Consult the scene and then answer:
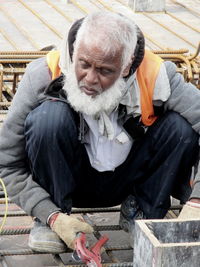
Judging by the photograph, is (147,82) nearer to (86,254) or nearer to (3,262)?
(86,254)

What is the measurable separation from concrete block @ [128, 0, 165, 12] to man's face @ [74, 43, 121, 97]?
12.0 feet

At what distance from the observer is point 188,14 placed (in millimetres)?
6574

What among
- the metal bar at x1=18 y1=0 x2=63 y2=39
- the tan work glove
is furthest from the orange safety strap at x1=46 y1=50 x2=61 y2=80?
the metal bar at x1=18 y1=0 x2=63 y2=39

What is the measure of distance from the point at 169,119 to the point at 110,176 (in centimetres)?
33

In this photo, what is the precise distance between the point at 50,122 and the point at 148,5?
3807mm

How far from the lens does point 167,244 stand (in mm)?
2373

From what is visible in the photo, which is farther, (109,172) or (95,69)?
(109,172)

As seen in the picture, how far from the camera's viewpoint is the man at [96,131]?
292 centimetres

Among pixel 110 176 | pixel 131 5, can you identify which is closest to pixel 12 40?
pixel 131 5

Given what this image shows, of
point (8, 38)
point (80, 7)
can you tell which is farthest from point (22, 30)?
point (80, 7)

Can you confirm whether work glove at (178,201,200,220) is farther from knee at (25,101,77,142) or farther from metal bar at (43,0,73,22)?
metal bar at (43,0,73,22)

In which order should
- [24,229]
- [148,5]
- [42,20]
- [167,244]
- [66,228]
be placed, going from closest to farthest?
[167,244] < [66,228] < [24,229] < [42,20] < [148,5]

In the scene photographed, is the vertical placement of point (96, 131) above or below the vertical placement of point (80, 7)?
above

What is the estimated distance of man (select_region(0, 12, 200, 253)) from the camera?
2922 millimetres
